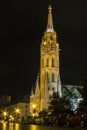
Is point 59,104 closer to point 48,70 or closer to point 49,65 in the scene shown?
point 48,70

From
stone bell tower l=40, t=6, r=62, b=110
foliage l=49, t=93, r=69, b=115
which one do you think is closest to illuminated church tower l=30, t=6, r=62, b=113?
stone bell tower l=40, t=6, r=62, b=110

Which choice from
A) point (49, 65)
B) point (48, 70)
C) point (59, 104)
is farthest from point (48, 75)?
point (59, 104)

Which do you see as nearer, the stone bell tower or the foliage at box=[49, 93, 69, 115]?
the foliage at box=[49, 93, 69, 115]

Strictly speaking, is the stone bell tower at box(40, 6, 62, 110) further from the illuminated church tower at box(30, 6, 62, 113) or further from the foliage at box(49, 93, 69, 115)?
the foliage at box(49, 93, 69, 115)

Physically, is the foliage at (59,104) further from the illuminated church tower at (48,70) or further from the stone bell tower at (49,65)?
the stone bell tower at (49,65)

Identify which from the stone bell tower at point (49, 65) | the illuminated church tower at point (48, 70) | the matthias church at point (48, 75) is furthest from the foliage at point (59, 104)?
the stone bell tower at point (49, 65)

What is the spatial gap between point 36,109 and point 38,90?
7.12 metres

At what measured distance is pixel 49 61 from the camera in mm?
156500

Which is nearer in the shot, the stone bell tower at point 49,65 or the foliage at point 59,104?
the foliage at point 59,104

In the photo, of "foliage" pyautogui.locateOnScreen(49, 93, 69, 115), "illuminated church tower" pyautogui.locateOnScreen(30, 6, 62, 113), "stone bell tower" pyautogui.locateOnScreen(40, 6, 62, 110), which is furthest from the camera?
"illuminated church tower" pyautogui.locateOnScreen(30, 6, 62, 113)

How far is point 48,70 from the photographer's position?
154500 mm

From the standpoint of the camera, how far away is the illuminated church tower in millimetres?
153000

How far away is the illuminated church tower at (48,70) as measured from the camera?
502 feet

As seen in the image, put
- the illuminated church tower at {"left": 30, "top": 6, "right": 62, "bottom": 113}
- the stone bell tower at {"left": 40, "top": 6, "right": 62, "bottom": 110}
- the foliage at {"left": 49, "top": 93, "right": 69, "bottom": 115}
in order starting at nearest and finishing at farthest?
the foliage at {"left": 49, "top": 93, "right": 69, "bottom": 115}, the stone bell tower at {"left": 40, "top": 6, "right": 62, "bottom": 110}, the illuminated church tower at {"left": 30, "top": 6, "right": 62, "bottom": 113}
